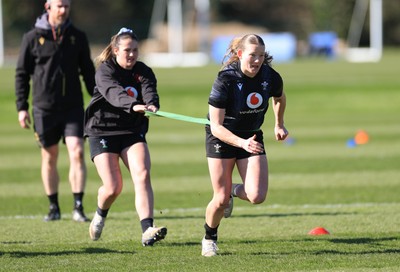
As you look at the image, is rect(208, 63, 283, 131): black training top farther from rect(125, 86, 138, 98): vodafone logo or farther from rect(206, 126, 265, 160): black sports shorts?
rect(125, 86, 138, 98): vodafone logo

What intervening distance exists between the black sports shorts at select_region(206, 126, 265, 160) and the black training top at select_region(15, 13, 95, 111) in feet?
10.3

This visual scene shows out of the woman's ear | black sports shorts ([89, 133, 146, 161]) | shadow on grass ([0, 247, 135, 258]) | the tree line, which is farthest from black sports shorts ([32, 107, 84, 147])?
the tree line

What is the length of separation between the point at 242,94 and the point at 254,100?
0.43 ft

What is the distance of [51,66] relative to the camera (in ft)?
37.1

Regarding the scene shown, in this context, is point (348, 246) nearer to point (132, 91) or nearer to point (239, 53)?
point (239, 53)

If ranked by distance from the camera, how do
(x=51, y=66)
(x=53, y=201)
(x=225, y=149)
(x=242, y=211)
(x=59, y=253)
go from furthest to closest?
(x=242, y=211)
(x=53, y=201)
(x=51, y=66)
(x=59, y=253)
(x=225, y=149)

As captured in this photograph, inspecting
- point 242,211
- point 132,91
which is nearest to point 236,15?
point 242,211

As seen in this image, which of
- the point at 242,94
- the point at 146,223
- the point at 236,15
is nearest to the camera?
the point at 242,94

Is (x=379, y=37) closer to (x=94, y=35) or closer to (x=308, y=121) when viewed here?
(x=94, y=35)

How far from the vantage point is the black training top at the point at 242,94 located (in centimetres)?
827

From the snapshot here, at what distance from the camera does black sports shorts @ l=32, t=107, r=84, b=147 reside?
11258 mm

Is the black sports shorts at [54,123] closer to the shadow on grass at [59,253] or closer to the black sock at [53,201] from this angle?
the black sock at [53,201]

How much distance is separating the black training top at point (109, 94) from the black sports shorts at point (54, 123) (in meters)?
1.91

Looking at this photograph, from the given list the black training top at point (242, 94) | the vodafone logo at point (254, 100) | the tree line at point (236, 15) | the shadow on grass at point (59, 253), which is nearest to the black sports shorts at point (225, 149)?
the black training top at point (242, 94)
